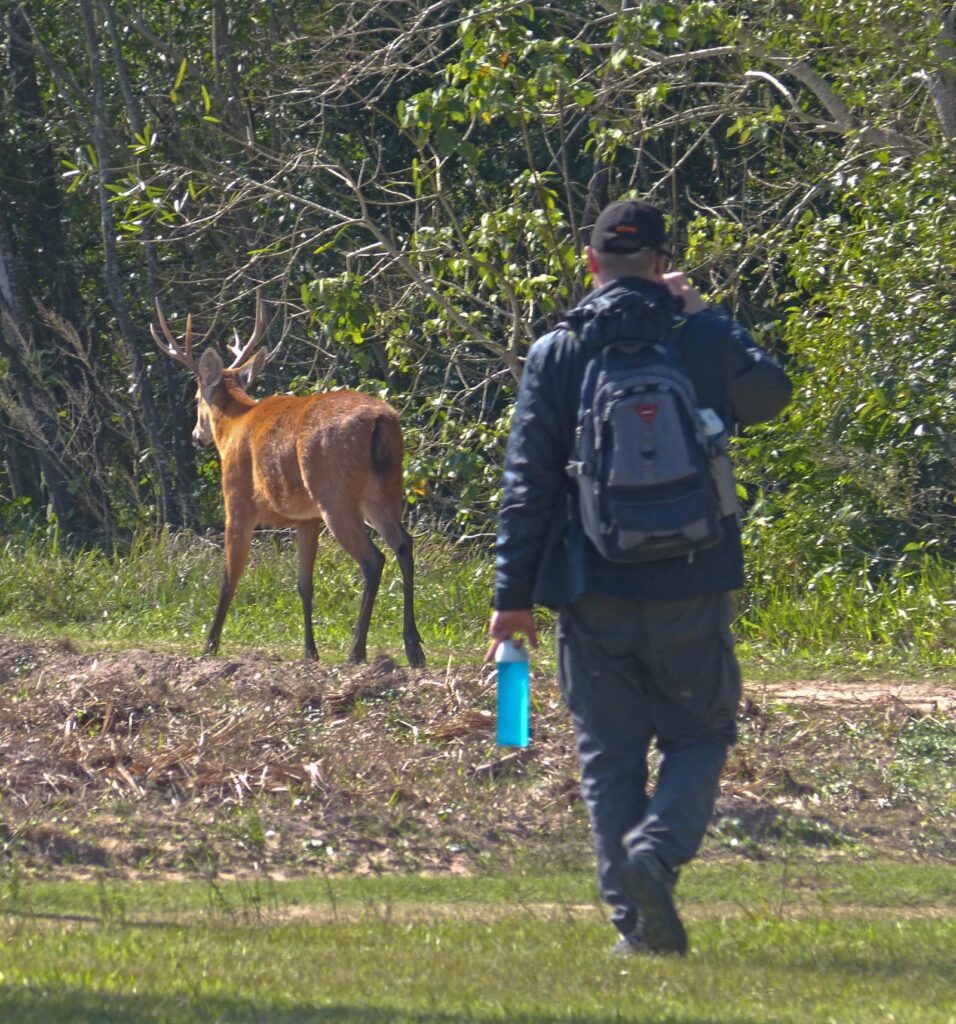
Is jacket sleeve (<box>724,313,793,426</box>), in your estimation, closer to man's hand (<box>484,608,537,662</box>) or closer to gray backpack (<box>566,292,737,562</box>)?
gray backpack (<box>566,292,737,562</box>)

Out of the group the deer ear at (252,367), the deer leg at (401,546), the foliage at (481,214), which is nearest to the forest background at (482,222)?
the foliage at (481,214)

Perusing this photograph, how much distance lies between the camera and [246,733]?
26.0 ft

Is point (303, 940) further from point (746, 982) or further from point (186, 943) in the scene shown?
point (746, 982)

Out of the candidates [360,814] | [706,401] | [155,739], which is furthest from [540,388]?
[155,739]

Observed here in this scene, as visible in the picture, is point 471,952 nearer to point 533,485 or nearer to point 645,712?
point 645,712

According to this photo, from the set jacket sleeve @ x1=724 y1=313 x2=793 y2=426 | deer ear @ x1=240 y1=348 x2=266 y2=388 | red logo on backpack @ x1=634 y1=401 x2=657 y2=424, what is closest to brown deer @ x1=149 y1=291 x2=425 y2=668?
deer ear @ x1=240 y1=348 x2=266 y2=388

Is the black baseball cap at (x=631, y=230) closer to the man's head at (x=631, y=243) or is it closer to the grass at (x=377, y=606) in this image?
the man's head at (x=631, y=243)

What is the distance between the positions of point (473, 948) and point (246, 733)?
2.97 meters

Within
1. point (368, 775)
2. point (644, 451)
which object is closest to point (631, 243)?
point (644, 451)

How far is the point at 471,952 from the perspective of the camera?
5.12 m

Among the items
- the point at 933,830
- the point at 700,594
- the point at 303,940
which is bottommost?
the point at 933,830

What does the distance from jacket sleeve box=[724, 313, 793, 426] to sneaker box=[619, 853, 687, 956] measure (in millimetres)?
1316

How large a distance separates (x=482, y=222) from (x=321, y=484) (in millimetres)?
2509

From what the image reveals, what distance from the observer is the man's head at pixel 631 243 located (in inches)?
193
